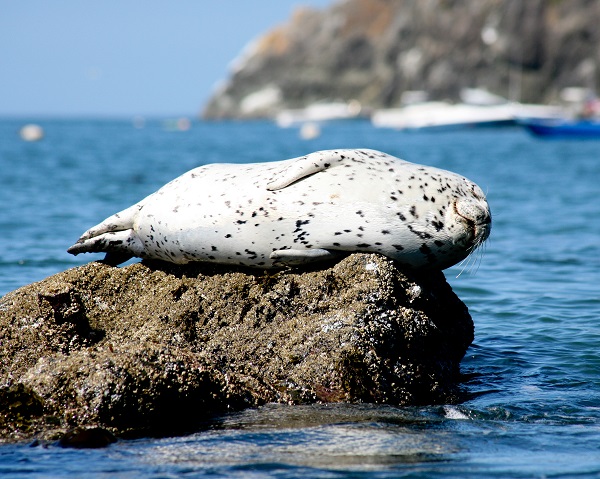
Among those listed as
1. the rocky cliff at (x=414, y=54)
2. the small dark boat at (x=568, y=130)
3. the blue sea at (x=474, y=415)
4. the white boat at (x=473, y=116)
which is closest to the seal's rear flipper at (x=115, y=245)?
the blue sea at (x=474, y=415)

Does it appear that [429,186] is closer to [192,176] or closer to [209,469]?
[192,176]

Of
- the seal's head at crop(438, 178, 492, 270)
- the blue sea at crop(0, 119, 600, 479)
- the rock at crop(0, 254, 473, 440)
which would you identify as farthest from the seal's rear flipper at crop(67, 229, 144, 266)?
the seal's head at crop(438, 178, 492, 270)

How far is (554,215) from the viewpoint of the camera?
14.8 m

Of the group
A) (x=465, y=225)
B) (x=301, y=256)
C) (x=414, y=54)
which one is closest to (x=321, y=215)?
(x=301, y=256)

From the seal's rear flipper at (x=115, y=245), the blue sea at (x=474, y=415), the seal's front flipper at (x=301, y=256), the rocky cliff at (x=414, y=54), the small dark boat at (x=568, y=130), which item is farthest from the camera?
the rocky cliff at (x=414, y=54)

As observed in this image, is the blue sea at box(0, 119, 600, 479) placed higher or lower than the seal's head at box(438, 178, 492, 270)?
lower

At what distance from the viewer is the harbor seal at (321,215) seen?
550cm

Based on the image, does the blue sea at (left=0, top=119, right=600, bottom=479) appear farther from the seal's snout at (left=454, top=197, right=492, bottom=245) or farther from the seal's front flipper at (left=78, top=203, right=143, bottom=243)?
the seal's front flipper at (left=78, top=203, right=143, bottom=243)

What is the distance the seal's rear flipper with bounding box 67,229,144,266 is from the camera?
604cm

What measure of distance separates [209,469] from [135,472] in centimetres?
32

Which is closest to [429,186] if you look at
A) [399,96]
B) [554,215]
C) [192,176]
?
[192,176]

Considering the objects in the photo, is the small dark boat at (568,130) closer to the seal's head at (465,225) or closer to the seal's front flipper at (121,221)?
the seal's head at (465,225)

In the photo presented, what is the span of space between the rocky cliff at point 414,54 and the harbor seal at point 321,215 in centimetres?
7134

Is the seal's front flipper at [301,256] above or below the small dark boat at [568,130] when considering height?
below
